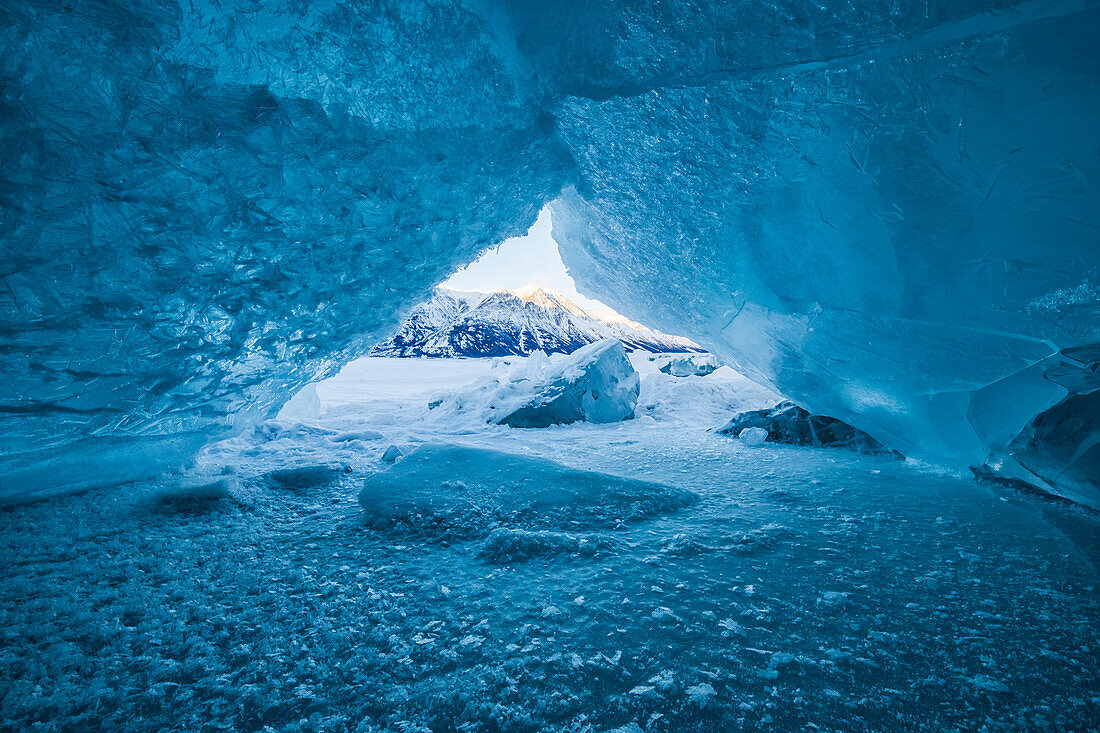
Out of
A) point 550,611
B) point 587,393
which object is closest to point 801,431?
point 587,393

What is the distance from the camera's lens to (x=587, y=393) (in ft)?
20.4

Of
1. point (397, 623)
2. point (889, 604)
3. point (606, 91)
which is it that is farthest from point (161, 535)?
point (606, 91)

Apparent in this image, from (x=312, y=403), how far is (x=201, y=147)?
186 inches

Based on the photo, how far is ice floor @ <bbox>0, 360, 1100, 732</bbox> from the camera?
3.23 ft

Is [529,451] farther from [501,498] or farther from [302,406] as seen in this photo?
[302,406]

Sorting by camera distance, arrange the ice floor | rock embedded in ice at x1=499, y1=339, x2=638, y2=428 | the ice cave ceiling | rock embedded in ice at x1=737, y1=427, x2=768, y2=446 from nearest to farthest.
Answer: the ice floor < the ice cave ceiling < rock embedded in ice at x1=737, y1=427, x2=768, y2=446 < rock embedded in ice at x1=499, y1=339, x2=638, y2=428

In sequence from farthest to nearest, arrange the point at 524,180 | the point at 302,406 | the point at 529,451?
the point at 302,406 < the point at 529,451 < the point at 524,180

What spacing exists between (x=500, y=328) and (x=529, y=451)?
173 ft

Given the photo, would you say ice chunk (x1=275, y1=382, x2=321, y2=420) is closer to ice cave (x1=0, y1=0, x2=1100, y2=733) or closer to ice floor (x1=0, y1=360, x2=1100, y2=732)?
ice cave (x1=0, y1=0, x2=1100, y2=733)

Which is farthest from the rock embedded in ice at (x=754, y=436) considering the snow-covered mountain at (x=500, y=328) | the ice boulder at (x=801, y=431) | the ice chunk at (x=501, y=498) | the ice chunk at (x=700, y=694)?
the snow-covered mountain at (x=500, y=328)

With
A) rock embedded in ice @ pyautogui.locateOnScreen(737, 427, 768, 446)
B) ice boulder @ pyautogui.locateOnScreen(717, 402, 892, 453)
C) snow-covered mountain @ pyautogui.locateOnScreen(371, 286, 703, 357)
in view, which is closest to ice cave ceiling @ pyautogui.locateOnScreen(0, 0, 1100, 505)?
ice boulder @ pyautogui.locateOnScreen(717, 402, 892, 453)

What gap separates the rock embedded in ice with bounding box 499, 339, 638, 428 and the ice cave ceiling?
2.87 metres

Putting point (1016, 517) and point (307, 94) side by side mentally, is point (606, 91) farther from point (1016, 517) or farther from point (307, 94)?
point (1016, 517)

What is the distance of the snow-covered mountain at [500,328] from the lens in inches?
1694
